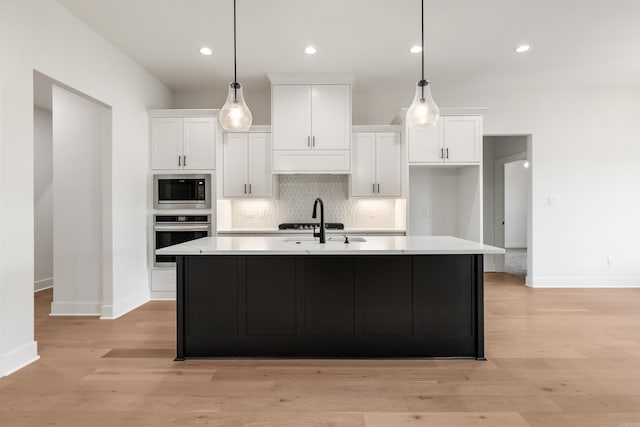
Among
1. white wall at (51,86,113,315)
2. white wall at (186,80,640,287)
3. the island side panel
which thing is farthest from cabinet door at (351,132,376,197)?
white wall at (51,86,113,315)

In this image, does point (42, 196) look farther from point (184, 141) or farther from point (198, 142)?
point (198, 142)

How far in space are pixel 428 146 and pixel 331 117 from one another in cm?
129

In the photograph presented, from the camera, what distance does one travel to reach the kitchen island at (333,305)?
2.82 meters

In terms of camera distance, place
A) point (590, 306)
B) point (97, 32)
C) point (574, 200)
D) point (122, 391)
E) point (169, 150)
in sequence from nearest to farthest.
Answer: point (122, 391), point (97, 32), point (590, 306), point (169, 150), point (574, 200)

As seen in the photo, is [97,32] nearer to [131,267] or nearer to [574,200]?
[131,267]

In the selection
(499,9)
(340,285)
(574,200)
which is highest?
(499,9)

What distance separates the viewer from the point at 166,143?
189 inches

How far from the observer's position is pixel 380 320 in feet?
9.30

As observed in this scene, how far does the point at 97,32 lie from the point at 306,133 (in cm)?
241

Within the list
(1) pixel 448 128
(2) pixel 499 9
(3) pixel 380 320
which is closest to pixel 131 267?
(3) pixel 380 320

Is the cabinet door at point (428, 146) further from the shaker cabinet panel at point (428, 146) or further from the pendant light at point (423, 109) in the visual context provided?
the pendant light at point (423, 109)

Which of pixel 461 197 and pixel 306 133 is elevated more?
pixel 306 133

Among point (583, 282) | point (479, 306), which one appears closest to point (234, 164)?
point (479, 306)

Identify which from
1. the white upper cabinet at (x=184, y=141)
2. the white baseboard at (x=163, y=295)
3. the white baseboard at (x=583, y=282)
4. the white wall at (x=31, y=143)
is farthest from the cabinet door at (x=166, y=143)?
the white baseboard at (x=583, y=282)
